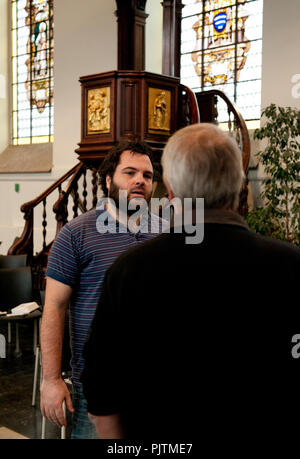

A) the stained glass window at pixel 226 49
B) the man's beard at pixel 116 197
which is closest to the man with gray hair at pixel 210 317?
the man's beard at pixel 116 197

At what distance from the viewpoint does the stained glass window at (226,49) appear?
832cm

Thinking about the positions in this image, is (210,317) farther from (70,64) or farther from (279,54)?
(70,64)

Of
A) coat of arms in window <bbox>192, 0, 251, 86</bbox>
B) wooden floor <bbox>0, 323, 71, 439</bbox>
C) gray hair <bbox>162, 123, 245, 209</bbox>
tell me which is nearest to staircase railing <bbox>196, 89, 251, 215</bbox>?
coat of arms in window <bbox>192, 0, 251, 86</bbox>

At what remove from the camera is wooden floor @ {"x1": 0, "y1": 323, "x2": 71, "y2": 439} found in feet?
12.7

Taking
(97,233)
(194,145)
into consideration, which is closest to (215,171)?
(194,145)

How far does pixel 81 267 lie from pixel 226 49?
7373mm

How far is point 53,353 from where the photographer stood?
206 cm

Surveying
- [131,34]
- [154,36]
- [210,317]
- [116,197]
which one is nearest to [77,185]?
[131,34]

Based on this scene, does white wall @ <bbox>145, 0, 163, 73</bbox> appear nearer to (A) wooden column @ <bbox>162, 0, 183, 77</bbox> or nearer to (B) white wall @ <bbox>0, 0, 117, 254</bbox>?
(A) wooden column @ <bbox>162, 0, 183, 77</bbox>

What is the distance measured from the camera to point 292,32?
723 centimetres

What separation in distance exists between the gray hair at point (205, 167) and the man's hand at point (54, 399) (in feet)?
3.36

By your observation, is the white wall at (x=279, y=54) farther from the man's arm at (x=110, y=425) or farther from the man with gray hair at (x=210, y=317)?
the man's arm at (x=110, y=425)

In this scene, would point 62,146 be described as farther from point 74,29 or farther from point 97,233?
point 97,233

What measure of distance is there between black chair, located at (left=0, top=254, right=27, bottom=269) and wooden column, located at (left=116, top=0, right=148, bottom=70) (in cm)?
377
